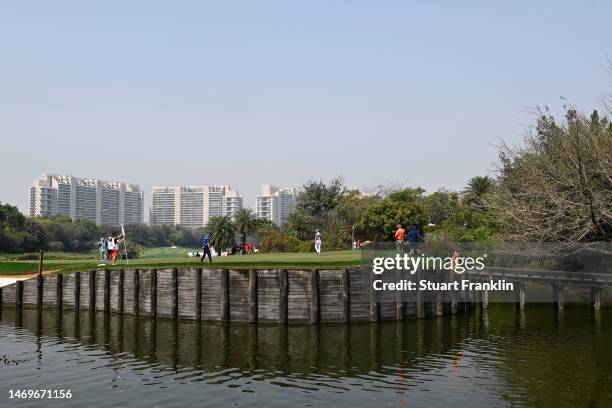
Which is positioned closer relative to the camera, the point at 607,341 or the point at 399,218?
the point at 607,341

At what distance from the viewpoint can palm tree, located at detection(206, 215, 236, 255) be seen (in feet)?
299

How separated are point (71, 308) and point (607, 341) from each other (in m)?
31.3

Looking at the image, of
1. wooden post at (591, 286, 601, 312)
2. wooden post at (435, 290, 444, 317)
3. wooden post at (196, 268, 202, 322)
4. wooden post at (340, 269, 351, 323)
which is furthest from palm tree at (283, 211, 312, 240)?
wooden post at (340, 269, 351, 323)

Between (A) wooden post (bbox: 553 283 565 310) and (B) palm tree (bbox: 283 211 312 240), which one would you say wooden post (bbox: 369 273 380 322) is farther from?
(B) palm tree (bbox: 283 211 312 240)

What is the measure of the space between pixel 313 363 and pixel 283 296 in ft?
28.5

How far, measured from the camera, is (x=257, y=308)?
1216 inches

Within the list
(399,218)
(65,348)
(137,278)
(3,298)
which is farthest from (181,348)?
(399,218)

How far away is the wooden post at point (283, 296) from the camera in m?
30.4

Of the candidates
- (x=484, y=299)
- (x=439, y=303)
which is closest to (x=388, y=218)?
(x=484, y=299)

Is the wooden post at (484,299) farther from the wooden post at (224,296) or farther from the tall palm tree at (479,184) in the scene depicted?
the tall palm tree at (479,184)

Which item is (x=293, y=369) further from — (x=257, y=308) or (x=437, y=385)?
(x=257, y=308)

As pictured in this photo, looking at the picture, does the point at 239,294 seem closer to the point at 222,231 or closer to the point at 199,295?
the point at 199,295

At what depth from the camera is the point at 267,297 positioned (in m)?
30.8

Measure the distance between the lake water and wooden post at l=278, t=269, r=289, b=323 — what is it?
27.9 inches
